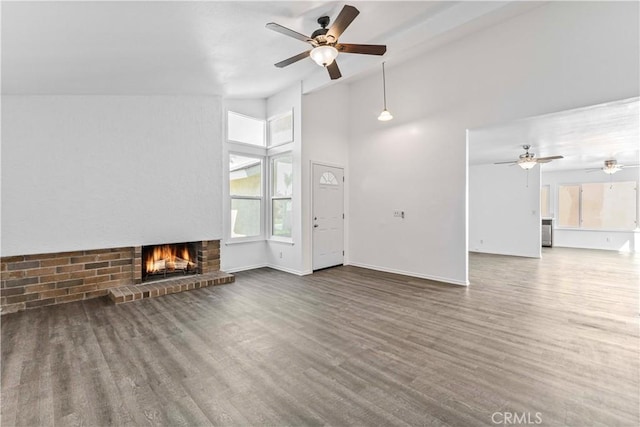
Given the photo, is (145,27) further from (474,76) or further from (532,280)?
(532,280)

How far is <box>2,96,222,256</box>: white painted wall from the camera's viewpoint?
3.67 metres

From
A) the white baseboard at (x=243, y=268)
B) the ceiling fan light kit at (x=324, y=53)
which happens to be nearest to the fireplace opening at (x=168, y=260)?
the white baseboard at (x=243, y=268)

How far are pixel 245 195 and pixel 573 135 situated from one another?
19.8 ft

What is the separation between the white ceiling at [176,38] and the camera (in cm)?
234

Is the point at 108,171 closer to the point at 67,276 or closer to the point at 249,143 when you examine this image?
the point at 67,276

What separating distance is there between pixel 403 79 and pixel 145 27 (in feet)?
14.3

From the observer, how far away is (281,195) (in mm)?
6062

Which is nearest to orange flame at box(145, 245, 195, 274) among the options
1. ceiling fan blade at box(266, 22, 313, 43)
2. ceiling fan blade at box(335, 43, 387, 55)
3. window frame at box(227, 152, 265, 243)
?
window frame at box(227, 152, 265, 243)

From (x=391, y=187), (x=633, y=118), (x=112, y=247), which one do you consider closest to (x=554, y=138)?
(x=633, y=118)

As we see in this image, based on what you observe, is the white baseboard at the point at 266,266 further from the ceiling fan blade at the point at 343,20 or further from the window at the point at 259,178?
the ceiling fan blade at the point at 343,20

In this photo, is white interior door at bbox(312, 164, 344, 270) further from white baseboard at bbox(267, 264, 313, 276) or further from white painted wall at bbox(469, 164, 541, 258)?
white painted wall at bbox(469, 164, 541, 258)

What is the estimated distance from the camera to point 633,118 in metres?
4.05

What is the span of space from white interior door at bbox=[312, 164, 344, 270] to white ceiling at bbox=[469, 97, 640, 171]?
2.70m

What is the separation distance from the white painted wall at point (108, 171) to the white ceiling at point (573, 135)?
15.4ft
